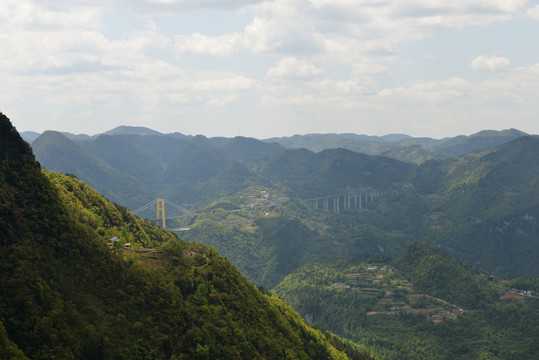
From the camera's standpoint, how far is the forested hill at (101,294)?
52125 mm

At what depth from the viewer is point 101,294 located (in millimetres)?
61781

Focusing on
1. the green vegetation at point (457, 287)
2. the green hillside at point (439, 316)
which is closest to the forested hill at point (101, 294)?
the green hillside at point (439, 316)

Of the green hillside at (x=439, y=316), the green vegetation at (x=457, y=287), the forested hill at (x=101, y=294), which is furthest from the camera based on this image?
the green vegetation at (x=457, y=287)

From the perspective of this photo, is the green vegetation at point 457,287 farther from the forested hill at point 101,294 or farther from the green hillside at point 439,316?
the forested hill at point 101,294

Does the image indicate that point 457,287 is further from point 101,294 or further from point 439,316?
point 101,294

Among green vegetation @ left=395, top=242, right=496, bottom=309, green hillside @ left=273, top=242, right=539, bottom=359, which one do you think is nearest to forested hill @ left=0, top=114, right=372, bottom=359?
green hillside @ left=273, top=242, right=539, bottom=359

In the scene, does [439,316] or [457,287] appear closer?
[439,316]

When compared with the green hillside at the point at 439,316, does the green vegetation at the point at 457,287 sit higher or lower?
higher

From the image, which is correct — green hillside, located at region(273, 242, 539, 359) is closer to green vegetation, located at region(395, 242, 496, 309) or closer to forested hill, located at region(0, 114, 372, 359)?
green vegetation, located at region(395, 242, 496, 309)

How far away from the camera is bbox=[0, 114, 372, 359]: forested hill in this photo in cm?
5212

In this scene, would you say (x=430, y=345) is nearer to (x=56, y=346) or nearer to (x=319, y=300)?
(x=319, y=300)

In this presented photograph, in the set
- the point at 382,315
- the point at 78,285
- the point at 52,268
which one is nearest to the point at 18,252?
the point at 52,268

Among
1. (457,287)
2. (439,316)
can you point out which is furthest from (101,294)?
(457,287)

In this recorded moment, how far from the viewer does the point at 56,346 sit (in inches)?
1971
